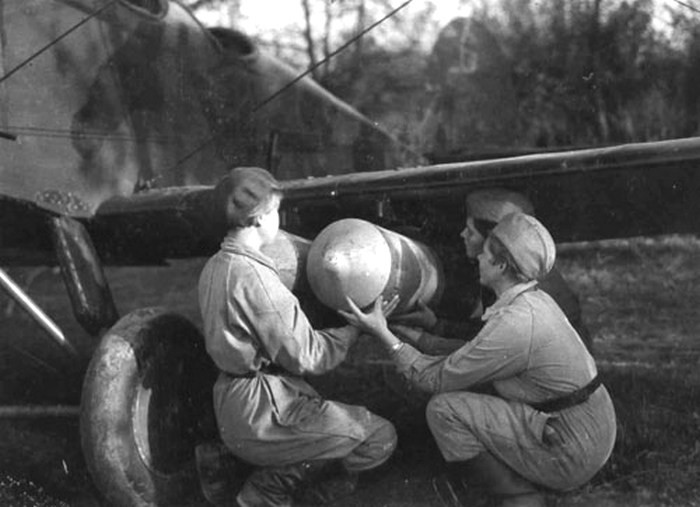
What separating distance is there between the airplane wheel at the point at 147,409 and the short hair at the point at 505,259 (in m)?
1.28

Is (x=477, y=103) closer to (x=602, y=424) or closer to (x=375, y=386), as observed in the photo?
(x=375, y=386)

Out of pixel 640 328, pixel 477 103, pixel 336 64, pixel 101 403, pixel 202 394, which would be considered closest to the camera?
pixel 101 403

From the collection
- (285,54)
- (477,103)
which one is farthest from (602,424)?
(477,103)

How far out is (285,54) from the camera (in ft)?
24.8

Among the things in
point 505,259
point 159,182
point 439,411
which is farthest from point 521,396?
point 159,182

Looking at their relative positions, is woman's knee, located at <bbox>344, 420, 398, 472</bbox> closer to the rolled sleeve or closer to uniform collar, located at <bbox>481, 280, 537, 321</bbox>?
the rolled sleeve

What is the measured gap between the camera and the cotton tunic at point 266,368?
3.31 meters

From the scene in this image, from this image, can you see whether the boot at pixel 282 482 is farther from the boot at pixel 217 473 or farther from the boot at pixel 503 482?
the boot at pixel 503 482

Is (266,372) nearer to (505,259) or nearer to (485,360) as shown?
(485,360)

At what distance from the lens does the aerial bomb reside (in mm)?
3537

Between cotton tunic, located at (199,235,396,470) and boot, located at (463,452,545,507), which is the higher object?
cotton tunic, located at (199,235,396,470)

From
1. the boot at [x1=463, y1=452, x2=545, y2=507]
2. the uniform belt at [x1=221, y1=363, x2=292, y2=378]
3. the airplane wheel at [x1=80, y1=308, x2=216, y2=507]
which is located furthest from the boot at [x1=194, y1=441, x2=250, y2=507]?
the boot at [x1=463, y1=452, x2=545, y2=507]

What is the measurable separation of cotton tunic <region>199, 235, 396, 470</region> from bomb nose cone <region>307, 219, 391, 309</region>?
218 mm

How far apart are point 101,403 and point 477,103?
880 centimetres
